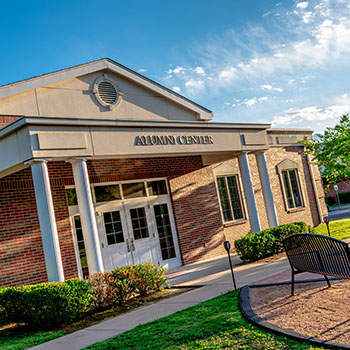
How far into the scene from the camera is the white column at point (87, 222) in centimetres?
885

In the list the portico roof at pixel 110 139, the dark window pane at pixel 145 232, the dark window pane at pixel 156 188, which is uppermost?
the portico roof at pixel 110 139

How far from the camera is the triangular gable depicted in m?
10.7

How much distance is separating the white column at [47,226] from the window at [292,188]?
39.3 ft

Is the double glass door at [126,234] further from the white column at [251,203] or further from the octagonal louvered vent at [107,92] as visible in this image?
the octagonal louvered vent at [107,92]

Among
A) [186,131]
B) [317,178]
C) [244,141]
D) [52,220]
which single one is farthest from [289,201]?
[52,220]

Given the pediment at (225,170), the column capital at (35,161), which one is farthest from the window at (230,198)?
the column capital at (35,161)

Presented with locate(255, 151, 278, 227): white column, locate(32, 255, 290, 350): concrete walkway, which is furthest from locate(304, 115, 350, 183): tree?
locate(32, 255, 290, 350): concrete walkway

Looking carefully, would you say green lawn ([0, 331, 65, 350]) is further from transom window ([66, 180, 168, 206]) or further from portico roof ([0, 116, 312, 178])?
transom window ([66, 180, 168, 206])

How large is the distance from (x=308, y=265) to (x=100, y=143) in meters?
5.37

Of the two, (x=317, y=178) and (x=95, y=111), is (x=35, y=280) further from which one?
(x=317, y=178)

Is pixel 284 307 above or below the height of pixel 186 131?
below

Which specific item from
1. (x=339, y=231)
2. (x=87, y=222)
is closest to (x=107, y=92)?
(x=87, y=222)

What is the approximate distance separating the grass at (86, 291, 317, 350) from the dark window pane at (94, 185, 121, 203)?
243 inches

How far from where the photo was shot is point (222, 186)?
51.0 feet
